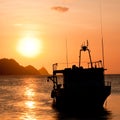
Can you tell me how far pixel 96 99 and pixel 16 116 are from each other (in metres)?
11.3

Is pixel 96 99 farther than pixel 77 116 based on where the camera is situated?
Yes

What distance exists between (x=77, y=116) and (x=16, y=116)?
8.00 meters

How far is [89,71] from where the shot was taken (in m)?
59.6

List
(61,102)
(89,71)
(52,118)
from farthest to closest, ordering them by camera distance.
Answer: (61,102) < (89,71) < (52,118)

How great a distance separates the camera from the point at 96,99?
59938mm

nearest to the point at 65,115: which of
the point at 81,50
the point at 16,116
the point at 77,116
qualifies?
the point at 77,116

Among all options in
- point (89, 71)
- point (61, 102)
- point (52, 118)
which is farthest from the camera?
point (61, 102)

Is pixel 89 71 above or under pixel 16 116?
above

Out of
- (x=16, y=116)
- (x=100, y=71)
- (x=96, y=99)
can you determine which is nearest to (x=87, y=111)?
(x=96, y=99)

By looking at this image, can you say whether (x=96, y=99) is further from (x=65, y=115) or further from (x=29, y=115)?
(x=29, y=115)

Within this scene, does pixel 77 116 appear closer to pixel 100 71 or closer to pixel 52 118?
pixel 52 118

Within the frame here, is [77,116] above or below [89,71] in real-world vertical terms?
below

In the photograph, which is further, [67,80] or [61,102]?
[61,102]

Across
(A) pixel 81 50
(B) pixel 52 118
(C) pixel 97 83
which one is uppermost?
(A) pixel 81 50
